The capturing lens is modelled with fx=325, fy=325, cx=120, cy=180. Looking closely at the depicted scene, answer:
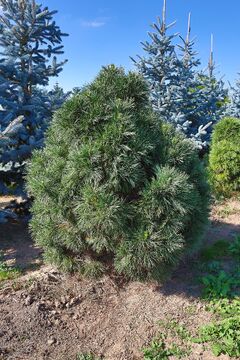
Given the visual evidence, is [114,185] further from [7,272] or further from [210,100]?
[210,100]

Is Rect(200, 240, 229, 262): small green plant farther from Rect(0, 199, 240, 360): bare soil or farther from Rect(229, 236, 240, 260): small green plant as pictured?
Rect(0, 199, 240, 360): bare soil

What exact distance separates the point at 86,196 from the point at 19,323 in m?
1.27

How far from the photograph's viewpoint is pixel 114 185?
9.11 feet

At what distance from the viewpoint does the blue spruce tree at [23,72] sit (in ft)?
16.2

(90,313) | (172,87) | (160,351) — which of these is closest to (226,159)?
(172,87)

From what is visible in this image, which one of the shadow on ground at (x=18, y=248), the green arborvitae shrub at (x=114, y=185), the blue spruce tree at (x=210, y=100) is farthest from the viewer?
the blue spruce tree at (x=210, y=100)

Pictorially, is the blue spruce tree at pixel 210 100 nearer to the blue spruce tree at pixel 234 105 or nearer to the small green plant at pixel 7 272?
the blue spruce tree at pixel 234 105

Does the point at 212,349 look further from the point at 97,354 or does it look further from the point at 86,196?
the point at 86,196

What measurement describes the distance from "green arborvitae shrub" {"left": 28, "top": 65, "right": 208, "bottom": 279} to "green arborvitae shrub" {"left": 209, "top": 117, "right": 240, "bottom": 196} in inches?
134

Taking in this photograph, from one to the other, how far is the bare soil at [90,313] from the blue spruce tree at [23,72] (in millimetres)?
2015

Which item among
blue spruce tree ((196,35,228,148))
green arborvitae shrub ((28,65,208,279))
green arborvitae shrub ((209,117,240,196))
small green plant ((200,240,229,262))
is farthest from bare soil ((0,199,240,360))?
blue spruce tree ((196,35,228,148))

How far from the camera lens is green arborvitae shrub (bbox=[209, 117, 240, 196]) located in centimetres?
631

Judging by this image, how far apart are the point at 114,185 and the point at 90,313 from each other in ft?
4.20

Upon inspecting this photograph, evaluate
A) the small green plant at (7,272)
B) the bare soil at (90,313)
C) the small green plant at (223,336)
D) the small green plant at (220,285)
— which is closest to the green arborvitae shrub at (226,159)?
the bare soil at (90,313)
